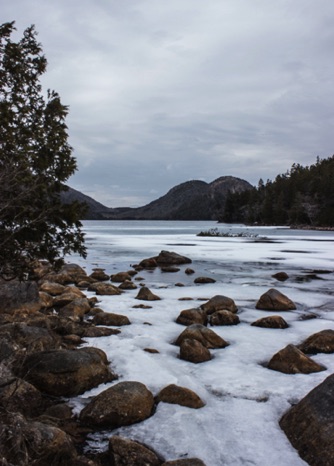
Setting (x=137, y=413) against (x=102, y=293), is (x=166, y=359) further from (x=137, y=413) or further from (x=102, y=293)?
(x=102, y=293)

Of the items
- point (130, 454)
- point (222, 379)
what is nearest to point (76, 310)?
point (222, 379)

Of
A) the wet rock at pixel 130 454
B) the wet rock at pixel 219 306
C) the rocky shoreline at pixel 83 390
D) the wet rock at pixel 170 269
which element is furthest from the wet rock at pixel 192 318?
the wet rock at pixel 170 269

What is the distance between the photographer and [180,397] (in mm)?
5387

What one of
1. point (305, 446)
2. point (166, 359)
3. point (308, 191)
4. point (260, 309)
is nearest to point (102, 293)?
point (260, 309)

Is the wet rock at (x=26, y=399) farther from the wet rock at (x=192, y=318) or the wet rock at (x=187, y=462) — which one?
the wet rock at (x=192, y=318)

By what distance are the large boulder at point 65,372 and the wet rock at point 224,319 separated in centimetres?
395

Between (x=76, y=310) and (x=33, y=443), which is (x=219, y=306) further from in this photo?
(x=33, y=443)

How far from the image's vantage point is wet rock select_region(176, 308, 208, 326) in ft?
31.2

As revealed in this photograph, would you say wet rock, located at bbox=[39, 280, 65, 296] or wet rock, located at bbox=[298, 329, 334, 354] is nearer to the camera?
wet rock, located at bbox=[298, 329, 334, 354]

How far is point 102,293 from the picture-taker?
13648 millimetres

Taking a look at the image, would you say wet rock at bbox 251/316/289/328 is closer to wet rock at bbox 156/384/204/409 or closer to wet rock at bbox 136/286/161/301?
wet rock at bbox 136/286/161/301

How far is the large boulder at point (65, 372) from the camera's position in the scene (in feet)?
18.5

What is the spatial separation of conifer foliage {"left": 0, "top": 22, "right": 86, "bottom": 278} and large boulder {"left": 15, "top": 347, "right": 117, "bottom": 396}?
56.7 inches

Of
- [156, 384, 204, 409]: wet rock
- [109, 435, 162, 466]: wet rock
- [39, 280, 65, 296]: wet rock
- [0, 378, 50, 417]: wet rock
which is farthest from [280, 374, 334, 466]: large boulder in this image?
[39, 280, 65, 296]: wet rock
